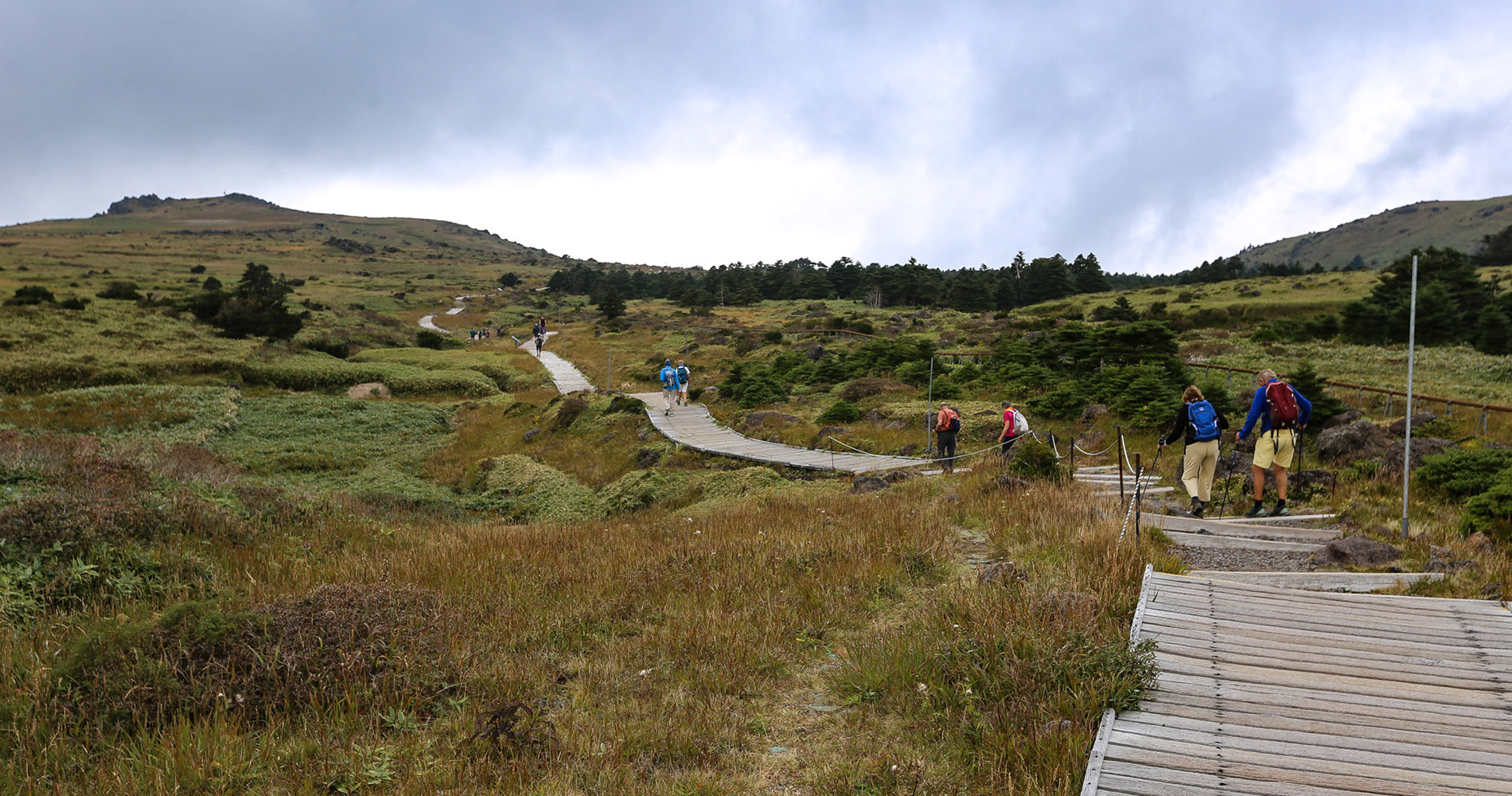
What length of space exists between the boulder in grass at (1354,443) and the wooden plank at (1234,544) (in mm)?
6366

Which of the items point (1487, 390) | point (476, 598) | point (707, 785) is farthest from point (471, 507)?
point (1487, 390)

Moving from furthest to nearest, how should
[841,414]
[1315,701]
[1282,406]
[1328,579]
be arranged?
1. [841,414]
2. [1282,406]
3. [1328,579]
4. [1315,701]

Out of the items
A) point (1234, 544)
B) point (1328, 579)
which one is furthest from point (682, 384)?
point (1328, 579)

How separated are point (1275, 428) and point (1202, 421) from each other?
0.83m

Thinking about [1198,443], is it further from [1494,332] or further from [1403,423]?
[1494,332]

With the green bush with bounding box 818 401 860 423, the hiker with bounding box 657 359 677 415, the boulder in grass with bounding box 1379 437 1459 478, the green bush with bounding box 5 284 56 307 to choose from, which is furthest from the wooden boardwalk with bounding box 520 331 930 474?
the green bush with bounding box 5 284 56 307

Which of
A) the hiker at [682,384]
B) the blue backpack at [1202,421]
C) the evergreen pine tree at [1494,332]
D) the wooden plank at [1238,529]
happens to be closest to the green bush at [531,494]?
the hiker at [682,384]

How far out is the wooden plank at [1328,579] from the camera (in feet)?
20.2

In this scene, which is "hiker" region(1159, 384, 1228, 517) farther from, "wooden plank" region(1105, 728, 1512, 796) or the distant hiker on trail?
"wooden plank" region(1105, 728, 1512, 796)

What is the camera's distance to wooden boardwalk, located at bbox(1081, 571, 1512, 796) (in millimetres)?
3510

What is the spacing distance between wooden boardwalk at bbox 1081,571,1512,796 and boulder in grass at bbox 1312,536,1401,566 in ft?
5.27

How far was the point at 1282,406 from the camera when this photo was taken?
955cm

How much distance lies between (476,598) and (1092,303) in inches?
2355

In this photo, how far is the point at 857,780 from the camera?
3.98 m
